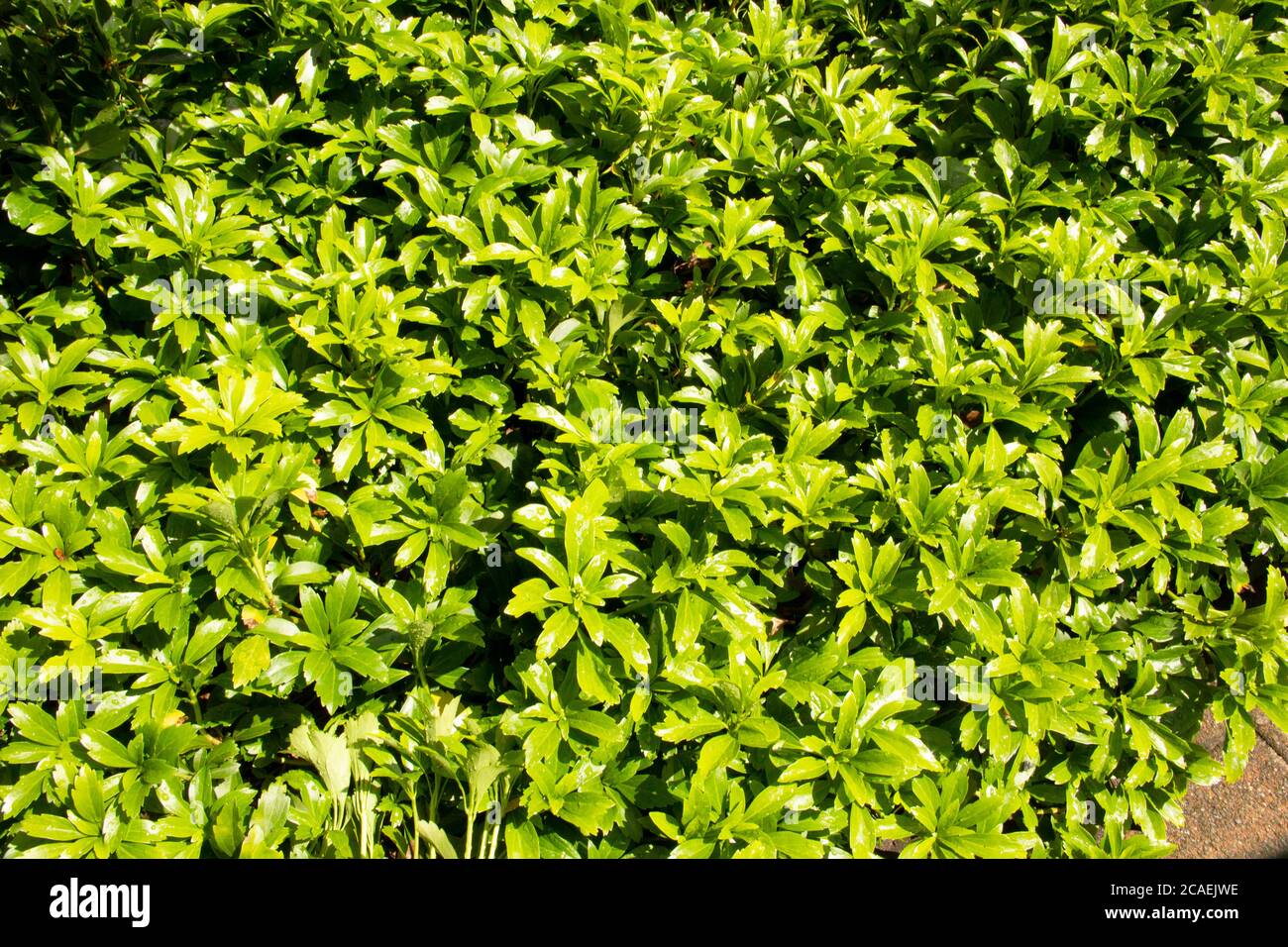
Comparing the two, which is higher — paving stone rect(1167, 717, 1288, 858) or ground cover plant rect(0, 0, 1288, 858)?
ground cover plant rect(0, 0, 1288, 858)

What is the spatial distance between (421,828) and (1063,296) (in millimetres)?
2253

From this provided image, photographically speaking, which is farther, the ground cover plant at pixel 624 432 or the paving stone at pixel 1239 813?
the paving stone at pixel 1239 813

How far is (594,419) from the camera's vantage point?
8.34ft

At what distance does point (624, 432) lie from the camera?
2600 mm

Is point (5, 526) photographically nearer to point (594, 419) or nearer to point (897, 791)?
point (594, 419)

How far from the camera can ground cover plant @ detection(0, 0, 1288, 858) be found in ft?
7.43

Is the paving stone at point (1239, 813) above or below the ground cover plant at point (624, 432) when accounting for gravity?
below

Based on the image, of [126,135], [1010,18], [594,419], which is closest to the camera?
[594,419]

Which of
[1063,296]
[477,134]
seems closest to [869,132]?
[1063,296]

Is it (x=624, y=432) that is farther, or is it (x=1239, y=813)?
(x=1239, y=813)

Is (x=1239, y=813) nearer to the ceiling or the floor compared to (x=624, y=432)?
nearer to the floor

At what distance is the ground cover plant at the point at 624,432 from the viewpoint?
227cm

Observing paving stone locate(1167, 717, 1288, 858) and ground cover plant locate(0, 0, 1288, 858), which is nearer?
ground cover plant locate(0, 0, 1288, 858)

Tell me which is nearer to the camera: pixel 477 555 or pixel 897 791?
pixel 897 791
